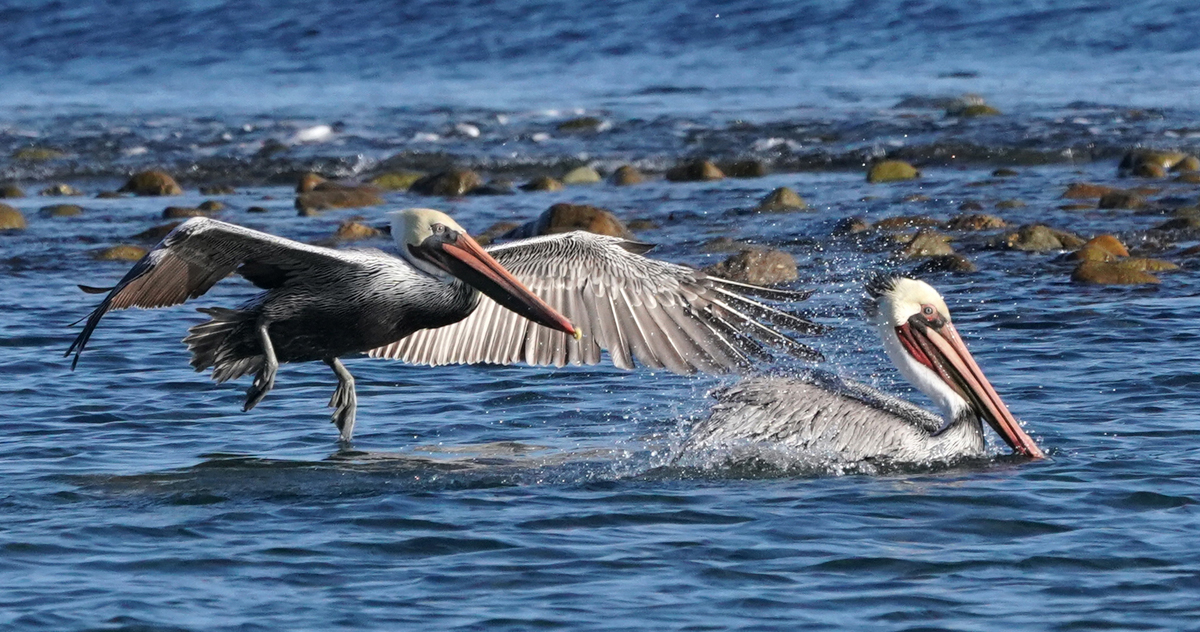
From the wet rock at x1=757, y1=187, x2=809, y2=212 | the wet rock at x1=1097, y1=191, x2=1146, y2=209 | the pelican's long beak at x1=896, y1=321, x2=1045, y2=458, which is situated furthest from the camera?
the wet rock at x1=757, y1=187, x2=809, y2=212

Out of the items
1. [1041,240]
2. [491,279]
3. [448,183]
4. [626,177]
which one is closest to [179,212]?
[448,183]

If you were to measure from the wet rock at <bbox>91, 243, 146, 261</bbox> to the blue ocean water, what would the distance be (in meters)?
0.24

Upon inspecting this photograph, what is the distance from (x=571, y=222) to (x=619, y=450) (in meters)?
4.69

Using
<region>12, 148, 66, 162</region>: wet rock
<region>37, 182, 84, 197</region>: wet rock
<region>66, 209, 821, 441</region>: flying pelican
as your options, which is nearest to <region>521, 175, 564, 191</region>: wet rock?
<region>37, 182, 84, 197</region>: wet rock

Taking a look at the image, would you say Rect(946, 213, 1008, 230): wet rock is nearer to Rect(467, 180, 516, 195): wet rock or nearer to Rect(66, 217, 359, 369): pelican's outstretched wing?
Rect(467, 180, 516, 195): wet rock

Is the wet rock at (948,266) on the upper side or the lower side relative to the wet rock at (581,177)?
upper

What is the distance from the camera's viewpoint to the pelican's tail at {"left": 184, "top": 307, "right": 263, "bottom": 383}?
644 centimetres

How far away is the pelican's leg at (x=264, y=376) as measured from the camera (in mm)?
6219

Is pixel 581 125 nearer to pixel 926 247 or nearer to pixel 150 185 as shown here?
Answer: pixel 150 185

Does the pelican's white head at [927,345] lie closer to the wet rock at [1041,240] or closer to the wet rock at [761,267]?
the wet rock at [761,267]

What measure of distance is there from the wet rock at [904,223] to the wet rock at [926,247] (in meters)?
0.77

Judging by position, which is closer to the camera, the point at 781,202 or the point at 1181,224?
the point at 1181,224

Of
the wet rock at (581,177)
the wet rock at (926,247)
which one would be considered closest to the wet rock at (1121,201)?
the wet rock at (926,247)

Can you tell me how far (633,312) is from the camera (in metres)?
6.80
